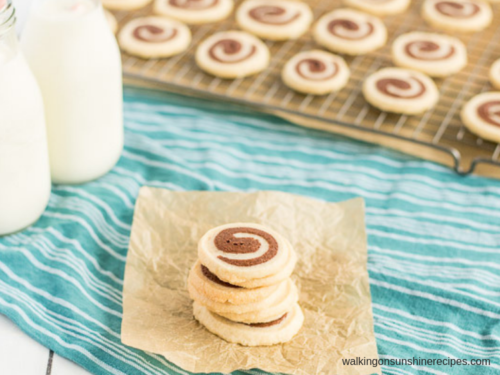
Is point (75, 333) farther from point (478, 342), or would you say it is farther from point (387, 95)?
point (387, 95)

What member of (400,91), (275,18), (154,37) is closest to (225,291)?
(400,91)

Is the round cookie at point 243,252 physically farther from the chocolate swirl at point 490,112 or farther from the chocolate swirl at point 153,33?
the chocolate swirl at point 153,33

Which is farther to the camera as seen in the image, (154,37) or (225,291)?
(154,37)

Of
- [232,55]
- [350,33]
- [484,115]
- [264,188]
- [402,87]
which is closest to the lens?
[264,188]

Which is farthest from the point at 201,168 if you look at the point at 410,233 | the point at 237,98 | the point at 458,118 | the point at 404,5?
the point at 404,5

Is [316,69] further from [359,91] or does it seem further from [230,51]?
A: [230,51]

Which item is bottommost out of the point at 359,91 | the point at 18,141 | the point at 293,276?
the point at 359,91

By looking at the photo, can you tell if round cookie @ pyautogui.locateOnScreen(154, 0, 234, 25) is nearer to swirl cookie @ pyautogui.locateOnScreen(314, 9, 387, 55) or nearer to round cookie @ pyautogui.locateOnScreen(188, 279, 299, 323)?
swirl cookie @ pyautogui.locateOnScreen(314, 9, 387, 55)
